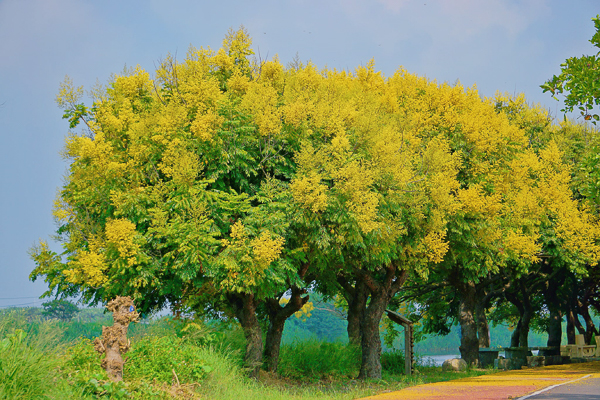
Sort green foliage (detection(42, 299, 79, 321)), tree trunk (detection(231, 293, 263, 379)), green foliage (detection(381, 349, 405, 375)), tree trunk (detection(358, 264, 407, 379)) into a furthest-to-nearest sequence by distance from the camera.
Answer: green foliage (detection(42, 299, 79, 321))
green foliage (detection(381, 349, 405, 375))
tree trunk (detection(358, 264, 407, 379))
tree trunk (detection(231, 293, 263, 379))

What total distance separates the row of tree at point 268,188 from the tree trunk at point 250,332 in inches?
1.8

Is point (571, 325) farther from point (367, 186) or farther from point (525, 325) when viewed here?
point (367, 186)

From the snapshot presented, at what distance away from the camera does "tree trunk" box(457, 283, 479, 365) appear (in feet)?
87.3

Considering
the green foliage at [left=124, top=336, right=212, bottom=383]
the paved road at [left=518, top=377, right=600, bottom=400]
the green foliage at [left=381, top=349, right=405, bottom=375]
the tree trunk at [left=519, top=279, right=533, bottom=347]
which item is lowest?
the green foliage at [left=381, top=349, right=405, bottom=375]

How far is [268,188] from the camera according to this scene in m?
15.8

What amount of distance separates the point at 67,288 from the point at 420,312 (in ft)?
78.9

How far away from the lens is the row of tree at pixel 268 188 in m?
14.8

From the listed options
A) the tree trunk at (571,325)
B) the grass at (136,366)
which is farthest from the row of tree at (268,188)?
the tree trunk at (571,325)

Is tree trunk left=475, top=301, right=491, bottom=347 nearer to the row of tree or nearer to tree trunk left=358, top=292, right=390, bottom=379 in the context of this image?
the row of tree

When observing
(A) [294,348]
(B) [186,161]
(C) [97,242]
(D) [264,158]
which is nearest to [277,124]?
(D) [264,158]

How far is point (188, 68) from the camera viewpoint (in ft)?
58.0

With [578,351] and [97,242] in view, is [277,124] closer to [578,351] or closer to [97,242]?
[97,242]

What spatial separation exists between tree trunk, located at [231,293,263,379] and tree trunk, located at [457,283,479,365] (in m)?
12.7

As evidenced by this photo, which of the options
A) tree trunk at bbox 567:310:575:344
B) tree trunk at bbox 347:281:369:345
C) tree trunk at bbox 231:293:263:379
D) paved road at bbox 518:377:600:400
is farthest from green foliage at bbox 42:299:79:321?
paved road at bbox 518:377:600:400
